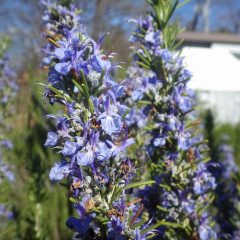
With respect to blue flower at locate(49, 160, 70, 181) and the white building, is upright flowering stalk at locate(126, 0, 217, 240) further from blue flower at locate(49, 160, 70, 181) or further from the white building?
the white building

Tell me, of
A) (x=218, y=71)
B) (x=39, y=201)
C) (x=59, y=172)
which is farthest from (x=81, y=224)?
(x=218, y=71)

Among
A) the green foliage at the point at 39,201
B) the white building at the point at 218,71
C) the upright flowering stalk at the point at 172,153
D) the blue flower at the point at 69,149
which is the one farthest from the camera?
the white building at the point at 218,71

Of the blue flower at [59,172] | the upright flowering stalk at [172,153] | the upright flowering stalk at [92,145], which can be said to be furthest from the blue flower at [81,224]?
the upright flowering stalk at [172,153]

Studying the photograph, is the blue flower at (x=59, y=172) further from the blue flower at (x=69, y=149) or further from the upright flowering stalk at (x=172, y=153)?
the upright flowering stalk at (x=172, y=153)

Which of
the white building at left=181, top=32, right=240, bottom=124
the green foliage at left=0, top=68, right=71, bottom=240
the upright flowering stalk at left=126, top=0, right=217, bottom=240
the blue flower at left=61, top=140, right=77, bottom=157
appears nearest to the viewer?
the blue flower at left=61, top=140, right=77, bottom=157

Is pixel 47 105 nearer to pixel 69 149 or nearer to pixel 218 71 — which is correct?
pixel 69 149

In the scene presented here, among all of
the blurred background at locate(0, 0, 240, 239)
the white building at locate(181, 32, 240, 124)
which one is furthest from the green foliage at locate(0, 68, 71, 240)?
the white building at locate(181, 32, 240, 124)
